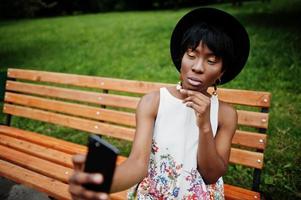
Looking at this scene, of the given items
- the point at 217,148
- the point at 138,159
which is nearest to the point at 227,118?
the point at 217,148

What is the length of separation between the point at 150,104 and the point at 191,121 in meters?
0.27

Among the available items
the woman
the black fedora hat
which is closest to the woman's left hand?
the woman

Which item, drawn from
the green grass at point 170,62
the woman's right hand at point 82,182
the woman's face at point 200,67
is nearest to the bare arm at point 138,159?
the woman's right hand at point 82,182

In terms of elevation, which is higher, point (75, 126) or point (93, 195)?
point (93, 195)

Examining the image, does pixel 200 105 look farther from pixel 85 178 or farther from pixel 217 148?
pixel 85 178

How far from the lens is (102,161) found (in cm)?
98

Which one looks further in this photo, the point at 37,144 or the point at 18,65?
the point at 18,65

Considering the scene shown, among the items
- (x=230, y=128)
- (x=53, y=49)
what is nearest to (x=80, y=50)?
(x=53, y=49)

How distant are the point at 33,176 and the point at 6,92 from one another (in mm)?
1745

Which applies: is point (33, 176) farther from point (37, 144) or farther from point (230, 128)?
point (230, 128)

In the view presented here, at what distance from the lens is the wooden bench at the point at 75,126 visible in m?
2.72

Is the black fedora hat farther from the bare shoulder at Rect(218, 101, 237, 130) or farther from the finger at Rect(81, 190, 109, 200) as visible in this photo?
the finger at Rect(81, 190, 109, 200)

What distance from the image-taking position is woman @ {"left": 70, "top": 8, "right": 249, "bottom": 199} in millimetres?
1993

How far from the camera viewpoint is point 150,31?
11.4m
